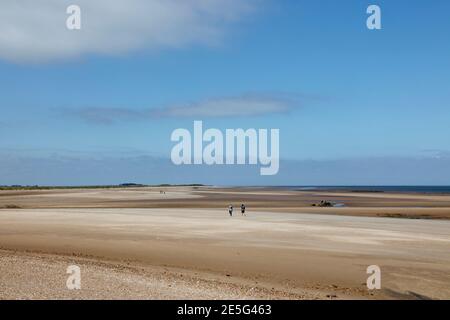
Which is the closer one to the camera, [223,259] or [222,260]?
[222,260]

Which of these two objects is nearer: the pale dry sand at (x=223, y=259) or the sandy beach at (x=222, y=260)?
the sandy beach at (x=222, y=260)

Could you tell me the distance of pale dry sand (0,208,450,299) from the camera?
1537cm

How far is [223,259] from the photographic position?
21609 mm

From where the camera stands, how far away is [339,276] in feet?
60.2

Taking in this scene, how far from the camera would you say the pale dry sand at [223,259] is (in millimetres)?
15367

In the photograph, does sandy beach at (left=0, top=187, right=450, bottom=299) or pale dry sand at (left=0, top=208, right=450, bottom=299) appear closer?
sandy beach at (left=0, top=187, right=450, bottom=299)

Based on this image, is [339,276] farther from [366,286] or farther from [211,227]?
[211,227]

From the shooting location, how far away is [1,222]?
122 ft

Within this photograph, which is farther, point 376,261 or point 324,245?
point 324,245

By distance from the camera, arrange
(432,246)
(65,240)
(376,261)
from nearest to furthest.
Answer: (376,261) < (432,246) < (65,240)
